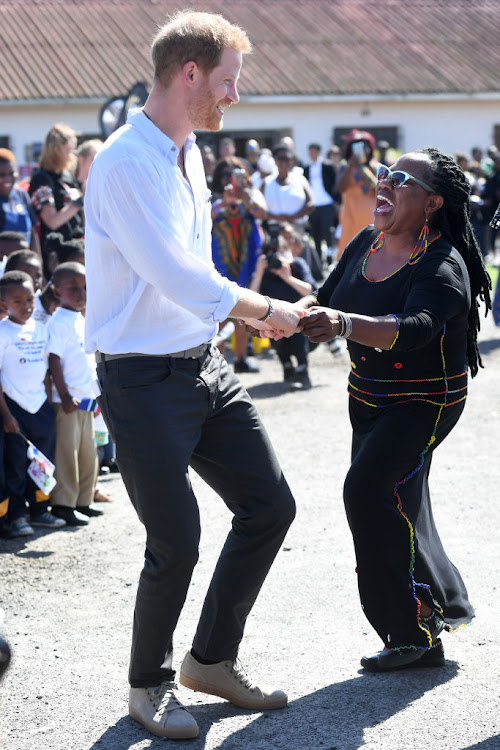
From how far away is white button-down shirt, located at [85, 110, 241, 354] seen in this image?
3.28 meters

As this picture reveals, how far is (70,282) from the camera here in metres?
6.33

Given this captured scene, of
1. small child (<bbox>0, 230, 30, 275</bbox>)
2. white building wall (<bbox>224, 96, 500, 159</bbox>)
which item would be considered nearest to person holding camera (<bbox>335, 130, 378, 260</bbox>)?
small child (<bbox>0, 230, 30, 275</bbox>)

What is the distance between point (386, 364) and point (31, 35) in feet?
81.7

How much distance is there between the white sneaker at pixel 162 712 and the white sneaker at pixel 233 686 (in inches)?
5.4

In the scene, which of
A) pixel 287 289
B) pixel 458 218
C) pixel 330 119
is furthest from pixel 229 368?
pixel 330 119

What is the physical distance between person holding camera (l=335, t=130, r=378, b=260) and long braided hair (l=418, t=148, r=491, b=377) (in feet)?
25.2

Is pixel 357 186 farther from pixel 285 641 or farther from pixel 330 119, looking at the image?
pixel 330 119

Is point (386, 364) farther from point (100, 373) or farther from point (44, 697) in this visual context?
point (44, 697)

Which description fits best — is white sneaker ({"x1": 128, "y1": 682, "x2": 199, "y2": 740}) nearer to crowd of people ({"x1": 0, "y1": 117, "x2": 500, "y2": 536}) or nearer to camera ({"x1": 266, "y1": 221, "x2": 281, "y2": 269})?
crowd of people ({"x1": 0, "y1": 117, "x2": 500, "y2": 536})

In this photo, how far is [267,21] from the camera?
96.0 feet

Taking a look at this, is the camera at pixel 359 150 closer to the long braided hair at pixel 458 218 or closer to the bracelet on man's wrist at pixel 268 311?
the long braided hair at pixel 458 218

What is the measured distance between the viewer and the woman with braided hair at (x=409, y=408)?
3.98 m

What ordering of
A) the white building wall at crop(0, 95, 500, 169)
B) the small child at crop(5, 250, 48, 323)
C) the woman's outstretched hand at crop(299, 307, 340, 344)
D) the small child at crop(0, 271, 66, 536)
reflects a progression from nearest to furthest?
the woman's outstretched hand at crop(299, 307, 340, 344) → the small child at crop(0, 271, 66, 536) → the small child at crop(5, 250, 48, 323) → the white building wall at crop(0, 95, 500, 169)

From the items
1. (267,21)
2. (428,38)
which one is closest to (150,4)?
(267,21)
